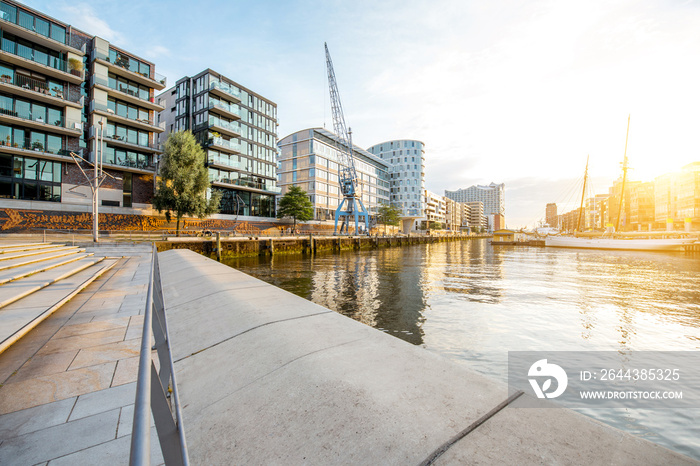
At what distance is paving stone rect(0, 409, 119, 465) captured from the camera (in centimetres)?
234

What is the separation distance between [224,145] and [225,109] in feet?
19.5

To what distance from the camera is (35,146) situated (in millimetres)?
30047

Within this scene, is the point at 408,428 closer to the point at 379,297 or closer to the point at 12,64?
the point at 379,297

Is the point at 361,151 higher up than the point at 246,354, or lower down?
higher up

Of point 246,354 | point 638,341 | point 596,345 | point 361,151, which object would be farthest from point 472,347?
point 361,151

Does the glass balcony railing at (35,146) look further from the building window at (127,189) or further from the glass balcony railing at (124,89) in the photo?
the glass balcony railing at (124,89)

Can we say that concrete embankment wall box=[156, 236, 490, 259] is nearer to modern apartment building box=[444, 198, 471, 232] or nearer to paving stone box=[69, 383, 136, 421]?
paving stone box=[69, 383, 136, 421]

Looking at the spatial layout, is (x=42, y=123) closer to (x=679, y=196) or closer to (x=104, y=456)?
(x=104, y=456)

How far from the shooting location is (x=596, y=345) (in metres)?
7.07

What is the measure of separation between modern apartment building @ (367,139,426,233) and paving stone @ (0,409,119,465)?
114m

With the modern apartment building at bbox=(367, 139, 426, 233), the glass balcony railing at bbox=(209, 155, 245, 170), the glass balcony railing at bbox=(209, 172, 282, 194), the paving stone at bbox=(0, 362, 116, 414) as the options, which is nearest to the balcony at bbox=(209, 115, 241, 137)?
the glass balcony railing at bbox=(209, 155, 245, 170)

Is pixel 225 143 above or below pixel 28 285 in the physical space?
above

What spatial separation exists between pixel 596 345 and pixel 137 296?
11.3 metres

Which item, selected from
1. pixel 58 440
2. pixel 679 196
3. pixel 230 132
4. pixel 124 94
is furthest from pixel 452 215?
pixel 58 440
